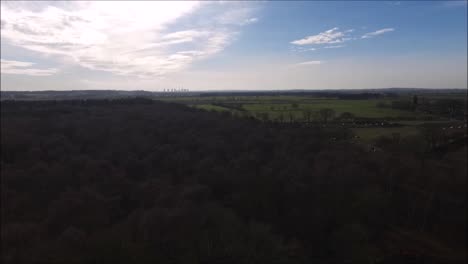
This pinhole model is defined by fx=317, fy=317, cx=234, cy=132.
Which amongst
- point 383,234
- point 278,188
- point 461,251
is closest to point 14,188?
point 278,188

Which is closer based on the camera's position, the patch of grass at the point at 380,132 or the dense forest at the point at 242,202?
the dense forest at the point at 242,202

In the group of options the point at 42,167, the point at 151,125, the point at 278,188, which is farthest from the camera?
the point at 151,125

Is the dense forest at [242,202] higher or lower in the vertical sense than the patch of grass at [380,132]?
lower

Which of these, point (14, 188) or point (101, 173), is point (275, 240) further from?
point (14, 188)

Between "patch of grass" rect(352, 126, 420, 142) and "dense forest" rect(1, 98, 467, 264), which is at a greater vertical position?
"patch of grass" rect(352, 126, 420, 142)

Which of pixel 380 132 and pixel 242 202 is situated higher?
pixel 380 132

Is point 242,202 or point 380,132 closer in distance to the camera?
point 242,202

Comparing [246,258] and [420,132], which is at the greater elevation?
[420,132]

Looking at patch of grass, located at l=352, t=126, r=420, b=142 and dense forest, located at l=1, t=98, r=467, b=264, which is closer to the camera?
dense forest, located at l=1, t=98, r=467, b=264
